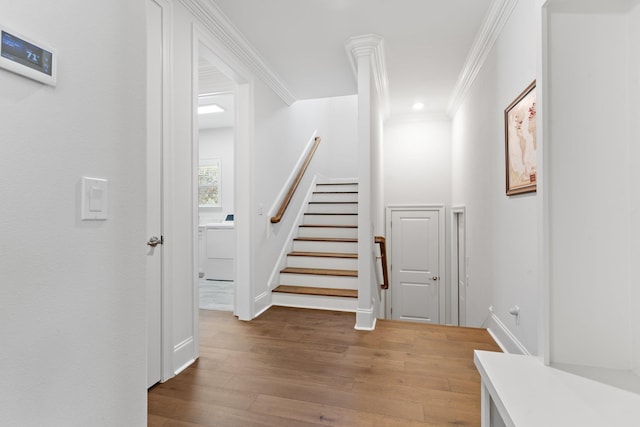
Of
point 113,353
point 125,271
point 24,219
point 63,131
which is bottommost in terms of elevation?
point 113,353

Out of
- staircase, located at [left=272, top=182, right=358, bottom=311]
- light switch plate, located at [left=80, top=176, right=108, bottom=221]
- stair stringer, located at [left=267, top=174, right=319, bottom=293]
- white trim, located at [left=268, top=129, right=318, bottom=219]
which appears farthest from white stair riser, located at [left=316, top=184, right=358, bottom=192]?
light switch plate, located at [left=80, top=176, right=108, bottom=221]

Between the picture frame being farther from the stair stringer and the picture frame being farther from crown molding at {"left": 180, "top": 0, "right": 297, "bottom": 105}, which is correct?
crown molding at {"left": 180, "top": 0, "right": 297, "bottom": 105}

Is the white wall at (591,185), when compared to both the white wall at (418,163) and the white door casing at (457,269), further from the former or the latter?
the white wall at (418,163)

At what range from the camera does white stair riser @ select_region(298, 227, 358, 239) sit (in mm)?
4156

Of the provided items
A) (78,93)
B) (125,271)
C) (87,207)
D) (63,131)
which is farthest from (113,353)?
(78,93)

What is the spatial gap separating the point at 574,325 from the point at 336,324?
2.21 meters

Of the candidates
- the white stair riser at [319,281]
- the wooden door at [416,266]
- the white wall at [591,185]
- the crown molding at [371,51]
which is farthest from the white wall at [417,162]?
the white wall at [591,185]

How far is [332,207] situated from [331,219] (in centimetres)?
34

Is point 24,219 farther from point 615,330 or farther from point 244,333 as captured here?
point 244,333

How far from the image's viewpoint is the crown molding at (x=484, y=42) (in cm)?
226

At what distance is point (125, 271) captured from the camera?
948 mm

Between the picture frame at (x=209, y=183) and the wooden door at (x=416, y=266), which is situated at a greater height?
the picture frame at (x=209, y=183)

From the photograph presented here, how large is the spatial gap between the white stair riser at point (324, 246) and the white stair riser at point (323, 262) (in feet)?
0.73

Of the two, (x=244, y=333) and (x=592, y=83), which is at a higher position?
(x=592, y=83)
